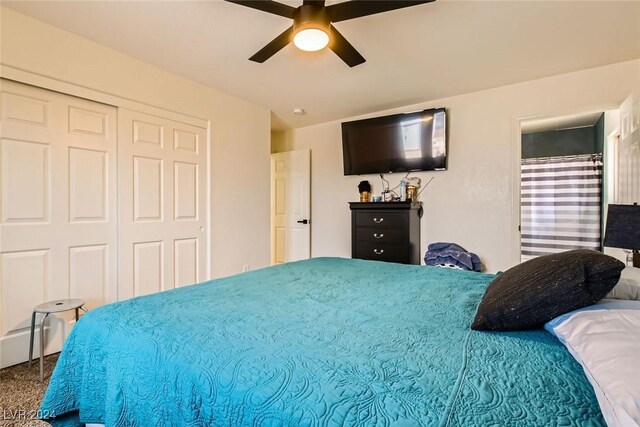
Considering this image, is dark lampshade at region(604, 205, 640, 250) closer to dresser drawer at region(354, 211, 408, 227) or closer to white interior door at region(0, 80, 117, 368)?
dresser drawer at region(354, 211, 408, 227)

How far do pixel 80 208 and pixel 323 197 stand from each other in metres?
2.87

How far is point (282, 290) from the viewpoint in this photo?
4.93 feet

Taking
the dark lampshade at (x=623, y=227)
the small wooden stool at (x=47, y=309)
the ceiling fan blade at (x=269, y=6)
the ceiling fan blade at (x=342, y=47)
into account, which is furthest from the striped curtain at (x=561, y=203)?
the small wooden stool at (x=47, y=309)

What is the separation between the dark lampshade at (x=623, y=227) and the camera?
1.53 m

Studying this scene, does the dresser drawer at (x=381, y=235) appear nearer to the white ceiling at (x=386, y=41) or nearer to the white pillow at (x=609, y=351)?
the white ceiling at (x=386, y=41)

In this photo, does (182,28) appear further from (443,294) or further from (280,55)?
(443,294)

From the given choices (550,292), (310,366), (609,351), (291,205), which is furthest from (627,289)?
(291,205)

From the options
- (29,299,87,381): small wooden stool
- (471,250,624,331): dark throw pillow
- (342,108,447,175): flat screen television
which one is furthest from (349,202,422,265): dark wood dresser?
(29,299,87,381): small wooden stool

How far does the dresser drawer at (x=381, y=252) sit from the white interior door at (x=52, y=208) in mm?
2485

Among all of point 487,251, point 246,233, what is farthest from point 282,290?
point 487,251

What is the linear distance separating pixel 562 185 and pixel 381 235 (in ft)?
10.2

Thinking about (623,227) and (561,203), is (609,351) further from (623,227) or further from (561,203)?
(561,203)

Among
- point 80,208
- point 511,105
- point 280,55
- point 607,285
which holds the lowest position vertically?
point 607,285

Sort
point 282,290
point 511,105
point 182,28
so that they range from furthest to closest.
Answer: point 511,105, point 182,28, point 282,290
